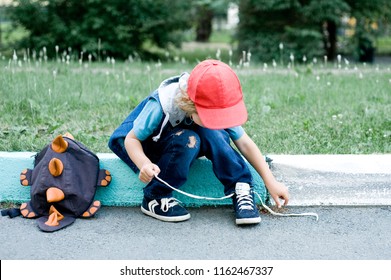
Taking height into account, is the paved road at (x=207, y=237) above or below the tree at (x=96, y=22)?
below

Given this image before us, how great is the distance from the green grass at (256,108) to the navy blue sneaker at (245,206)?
654 mm

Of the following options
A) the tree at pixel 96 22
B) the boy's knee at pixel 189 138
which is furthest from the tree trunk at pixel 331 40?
the boy's knee at pixel 189 138

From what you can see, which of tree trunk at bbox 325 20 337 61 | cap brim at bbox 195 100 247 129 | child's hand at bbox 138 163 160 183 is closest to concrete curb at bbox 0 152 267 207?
child's hand at bbox 138 163 160 183

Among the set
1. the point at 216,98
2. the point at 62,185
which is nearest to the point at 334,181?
the point at 216,98

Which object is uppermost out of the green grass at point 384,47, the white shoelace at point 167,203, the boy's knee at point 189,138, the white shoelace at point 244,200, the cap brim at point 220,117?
the cap brim at point 220,117

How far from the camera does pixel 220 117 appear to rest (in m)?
3.01

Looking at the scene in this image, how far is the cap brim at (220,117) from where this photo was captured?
3000 mm

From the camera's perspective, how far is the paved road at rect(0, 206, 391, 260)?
9.65ft

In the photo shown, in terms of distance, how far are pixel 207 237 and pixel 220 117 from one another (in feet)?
2.03

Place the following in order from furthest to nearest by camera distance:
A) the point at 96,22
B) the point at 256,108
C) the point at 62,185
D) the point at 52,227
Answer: the point at 96,22, the point at 256,108, the point at 62,185, the point at 52,227

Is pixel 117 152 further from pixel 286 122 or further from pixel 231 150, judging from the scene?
pixel 286 122

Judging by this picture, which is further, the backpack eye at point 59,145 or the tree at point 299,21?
the tree at point 299,21

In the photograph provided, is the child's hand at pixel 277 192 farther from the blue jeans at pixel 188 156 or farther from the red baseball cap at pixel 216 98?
the red baseball cap at pixel 216 98

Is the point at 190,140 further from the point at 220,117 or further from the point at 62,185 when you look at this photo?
the point at 62,185
